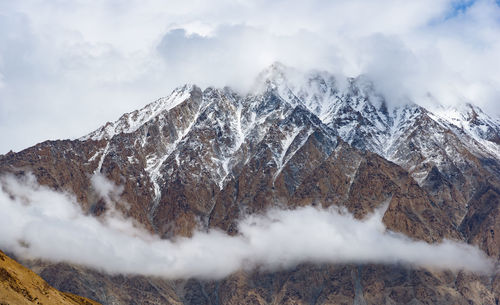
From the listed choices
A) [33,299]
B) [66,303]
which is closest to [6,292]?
[33,299]

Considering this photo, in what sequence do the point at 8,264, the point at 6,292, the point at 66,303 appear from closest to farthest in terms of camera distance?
1. the point at 6,292
2. the point at 8,264
3. the point at 66,303

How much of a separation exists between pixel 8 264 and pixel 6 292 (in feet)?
51.3

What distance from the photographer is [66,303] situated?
196750 millimetres

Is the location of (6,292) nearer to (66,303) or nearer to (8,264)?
(8,264)

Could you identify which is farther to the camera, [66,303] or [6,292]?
[66,303]

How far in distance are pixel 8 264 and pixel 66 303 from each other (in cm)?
2082

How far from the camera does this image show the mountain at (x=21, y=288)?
557 ft

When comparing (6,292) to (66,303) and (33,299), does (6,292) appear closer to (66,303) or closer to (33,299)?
(33,299)

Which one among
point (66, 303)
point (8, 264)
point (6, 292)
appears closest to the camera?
point (6, 292)

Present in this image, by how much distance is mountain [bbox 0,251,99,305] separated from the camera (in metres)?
170

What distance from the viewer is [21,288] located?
177m

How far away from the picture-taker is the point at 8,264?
602 ft

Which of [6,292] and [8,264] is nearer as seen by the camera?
[6,292]

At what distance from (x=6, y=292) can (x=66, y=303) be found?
96.8 feet
